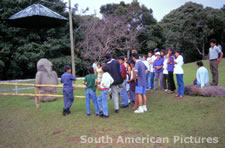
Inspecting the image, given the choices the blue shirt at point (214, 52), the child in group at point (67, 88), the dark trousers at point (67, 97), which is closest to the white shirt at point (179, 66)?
the blue shirt at point (214, 52)

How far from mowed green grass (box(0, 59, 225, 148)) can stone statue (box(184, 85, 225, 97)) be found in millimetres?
422

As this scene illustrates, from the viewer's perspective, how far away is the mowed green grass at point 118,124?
449 cm

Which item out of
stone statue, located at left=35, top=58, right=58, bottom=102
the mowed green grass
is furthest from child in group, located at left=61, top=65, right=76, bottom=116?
stone statue, located at left=35, top=58, right=58, bottom=102

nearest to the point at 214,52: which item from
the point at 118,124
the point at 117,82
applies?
the point at 117,82

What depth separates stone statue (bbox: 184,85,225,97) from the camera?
7.77 meters

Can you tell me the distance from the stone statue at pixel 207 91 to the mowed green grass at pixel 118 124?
42 cm

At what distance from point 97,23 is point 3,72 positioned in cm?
1152

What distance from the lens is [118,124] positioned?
544 centimetres

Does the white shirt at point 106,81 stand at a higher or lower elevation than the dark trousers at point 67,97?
higher

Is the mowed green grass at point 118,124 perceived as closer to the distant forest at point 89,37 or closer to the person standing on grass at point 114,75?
the person standing on grass at point 114,75

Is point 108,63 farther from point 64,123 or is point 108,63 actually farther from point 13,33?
point 13,33

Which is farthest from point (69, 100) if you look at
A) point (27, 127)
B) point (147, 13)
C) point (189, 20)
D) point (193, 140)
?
point (189, 20)

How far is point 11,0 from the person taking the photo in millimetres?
19781

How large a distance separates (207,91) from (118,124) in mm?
4419
